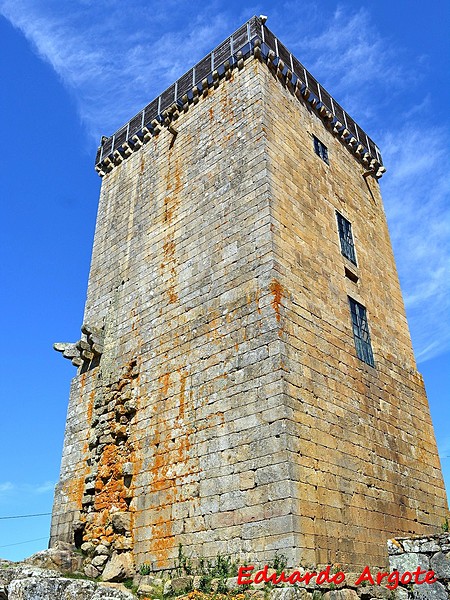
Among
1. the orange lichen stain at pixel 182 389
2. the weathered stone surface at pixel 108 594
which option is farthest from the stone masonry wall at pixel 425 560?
the orange lichen stain at pixel 182 389

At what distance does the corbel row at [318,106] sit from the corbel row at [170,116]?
546 millimetres

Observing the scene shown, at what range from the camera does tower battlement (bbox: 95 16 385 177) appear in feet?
A: 35.4

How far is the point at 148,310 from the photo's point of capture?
33.3 ft

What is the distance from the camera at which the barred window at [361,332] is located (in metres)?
9.52

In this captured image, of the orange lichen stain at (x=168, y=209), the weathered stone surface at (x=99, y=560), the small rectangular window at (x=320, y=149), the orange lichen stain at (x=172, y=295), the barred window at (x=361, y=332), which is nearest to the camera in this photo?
the weathered stone surface at (x=99, y=560)

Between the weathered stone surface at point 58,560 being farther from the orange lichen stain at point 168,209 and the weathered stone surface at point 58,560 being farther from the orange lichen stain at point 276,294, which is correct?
the orange lichen stain at point 168,209

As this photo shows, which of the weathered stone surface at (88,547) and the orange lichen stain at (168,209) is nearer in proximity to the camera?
the weathered stone surface at (88,547)

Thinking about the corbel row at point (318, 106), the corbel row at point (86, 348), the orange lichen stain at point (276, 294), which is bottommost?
the orange lichen stain at point (276, 294)

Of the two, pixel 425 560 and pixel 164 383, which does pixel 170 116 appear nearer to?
pixel 164 383

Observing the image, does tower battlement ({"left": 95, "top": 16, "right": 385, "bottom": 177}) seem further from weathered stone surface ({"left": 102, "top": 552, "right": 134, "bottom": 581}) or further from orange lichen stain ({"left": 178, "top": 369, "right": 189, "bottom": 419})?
weathered stone surface ({"left": 102, "top": 552, "right": 134, "bottom": 581})

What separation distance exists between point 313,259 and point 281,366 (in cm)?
255

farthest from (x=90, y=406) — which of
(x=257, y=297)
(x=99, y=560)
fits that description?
(x=257, y=297)

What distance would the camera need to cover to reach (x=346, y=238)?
10844mm

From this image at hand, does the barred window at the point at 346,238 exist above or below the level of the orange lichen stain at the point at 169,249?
above
